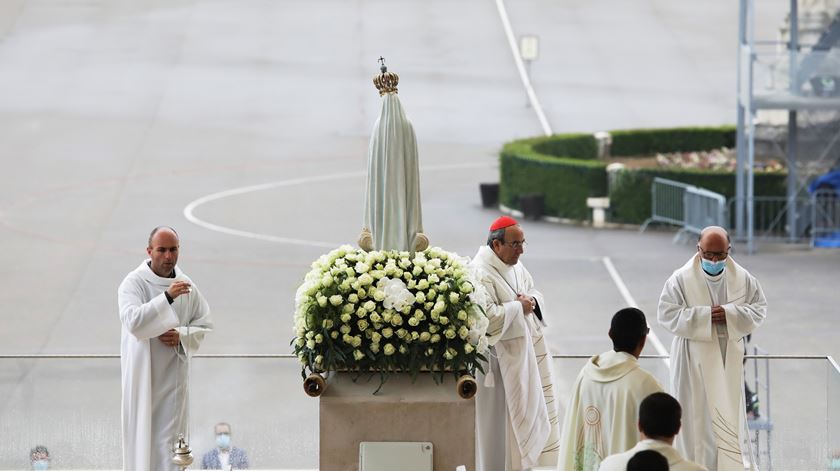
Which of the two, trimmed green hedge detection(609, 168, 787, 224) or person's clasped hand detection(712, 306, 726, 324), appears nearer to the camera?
person's clasped hand detection(712, 306, 726, 324)

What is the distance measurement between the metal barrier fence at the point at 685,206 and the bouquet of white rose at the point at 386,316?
62.1 ft

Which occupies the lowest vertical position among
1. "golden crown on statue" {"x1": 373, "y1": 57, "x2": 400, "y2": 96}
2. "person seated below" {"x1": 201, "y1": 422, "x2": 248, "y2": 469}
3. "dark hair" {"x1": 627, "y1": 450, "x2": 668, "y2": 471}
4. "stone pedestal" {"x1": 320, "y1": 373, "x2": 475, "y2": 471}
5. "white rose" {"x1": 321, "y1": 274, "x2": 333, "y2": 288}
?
"person seated below" {"x1": 201, "y1": 422, "x2": 248, "y2": 469}

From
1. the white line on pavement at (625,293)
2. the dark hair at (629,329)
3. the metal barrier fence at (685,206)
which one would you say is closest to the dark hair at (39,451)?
the dark hair at (629,329)

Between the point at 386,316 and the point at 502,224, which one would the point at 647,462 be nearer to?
the point at 386,316

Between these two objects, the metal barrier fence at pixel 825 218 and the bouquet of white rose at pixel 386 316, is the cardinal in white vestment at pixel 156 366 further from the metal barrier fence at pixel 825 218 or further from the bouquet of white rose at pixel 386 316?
the metal barrier fence at pixel 825 218

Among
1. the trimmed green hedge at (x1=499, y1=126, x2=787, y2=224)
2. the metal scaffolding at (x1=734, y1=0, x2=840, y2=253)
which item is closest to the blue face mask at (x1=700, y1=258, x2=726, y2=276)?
the metal scaffolding at (x1=734, y1=0, x2=840, y2=253)

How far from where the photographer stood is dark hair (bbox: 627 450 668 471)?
22.5ft

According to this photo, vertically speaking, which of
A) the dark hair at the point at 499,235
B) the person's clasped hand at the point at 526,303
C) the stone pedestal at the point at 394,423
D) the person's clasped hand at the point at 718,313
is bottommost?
the stone pedestal at the point at 394,423

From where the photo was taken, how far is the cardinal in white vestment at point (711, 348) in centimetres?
1083

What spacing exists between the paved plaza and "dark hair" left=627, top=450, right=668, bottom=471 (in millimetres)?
4642

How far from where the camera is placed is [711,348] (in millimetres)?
10938

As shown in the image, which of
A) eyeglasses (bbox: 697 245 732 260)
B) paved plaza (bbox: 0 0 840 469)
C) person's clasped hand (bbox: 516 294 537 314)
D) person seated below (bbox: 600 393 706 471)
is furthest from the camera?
paved plaza (bbox: 0 0 840 469)

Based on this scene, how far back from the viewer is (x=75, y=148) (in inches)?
1523

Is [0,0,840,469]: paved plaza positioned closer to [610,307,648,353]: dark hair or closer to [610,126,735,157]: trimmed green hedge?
[610,307,648,353]: dark hair
